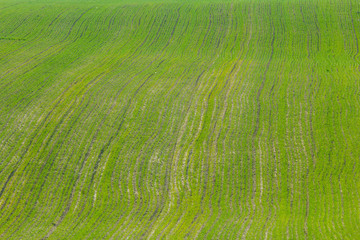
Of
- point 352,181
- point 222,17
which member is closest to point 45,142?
point 352,181

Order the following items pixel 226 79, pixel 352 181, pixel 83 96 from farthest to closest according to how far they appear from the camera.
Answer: pixel 226 79, pixel 83 96, pixel 352 181

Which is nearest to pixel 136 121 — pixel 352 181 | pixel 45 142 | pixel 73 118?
pixel 73 118

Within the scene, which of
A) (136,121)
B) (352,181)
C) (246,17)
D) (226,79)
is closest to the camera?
(352,181)

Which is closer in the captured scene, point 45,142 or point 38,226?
point 38,226

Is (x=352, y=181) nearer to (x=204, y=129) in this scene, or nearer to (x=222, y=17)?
(x=204, y=129)

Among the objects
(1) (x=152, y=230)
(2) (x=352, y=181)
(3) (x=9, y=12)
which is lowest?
(2) (x=352, y=181)

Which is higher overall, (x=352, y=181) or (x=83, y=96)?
(x=83, y=96)

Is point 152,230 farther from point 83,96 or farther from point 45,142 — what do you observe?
point 83,96
